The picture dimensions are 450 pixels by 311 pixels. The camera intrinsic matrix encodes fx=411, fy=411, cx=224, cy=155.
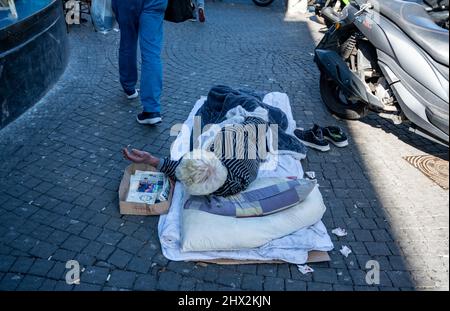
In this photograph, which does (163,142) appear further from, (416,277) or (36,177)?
(416,277)

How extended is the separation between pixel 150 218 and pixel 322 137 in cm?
170

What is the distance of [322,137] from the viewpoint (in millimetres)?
3615

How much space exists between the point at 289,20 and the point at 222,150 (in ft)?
20.1

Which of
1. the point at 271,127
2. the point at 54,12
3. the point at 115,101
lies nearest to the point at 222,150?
the point at 271,127

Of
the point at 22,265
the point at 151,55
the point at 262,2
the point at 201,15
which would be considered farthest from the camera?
the point at 262,2

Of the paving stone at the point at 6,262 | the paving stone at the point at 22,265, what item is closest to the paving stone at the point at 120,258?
the paving stone at the point at 22,265

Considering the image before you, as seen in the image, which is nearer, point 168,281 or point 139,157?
point 168,281

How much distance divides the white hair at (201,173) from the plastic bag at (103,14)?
2.23m

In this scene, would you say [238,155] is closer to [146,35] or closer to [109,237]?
[109,237]

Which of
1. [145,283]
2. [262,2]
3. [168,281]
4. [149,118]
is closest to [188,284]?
[168,281]

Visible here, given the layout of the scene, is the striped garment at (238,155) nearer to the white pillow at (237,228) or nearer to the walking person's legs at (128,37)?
the white pillow at (237,228)

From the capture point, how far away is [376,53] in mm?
3646

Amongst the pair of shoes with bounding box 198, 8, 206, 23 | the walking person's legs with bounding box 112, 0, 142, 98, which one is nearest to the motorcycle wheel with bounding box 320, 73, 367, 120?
the walking person's legs with bounding box 112, 0, 142, 98

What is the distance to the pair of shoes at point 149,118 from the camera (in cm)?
387
